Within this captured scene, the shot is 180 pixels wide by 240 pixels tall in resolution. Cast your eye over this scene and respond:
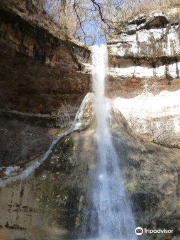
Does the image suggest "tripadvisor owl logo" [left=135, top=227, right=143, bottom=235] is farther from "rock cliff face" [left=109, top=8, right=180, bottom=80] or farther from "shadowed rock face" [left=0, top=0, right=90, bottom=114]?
"rock cliff face" [left=109, top=8, right=180, bottom=80]

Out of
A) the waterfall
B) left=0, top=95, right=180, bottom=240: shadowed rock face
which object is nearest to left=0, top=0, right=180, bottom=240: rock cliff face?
left=0, top=95, right=180, bottom=240: shadowed rock face

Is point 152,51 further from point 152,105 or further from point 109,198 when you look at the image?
point 109,198

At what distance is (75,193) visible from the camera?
137 inches

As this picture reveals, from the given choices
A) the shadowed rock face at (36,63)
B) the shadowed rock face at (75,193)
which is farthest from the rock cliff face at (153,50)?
the shadowed rock face at (75,193)

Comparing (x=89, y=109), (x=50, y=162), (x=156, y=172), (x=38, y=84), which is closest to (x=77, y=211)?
(x=50, y=162)

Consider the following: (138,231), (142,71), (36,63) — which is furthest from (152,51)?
(138,231)

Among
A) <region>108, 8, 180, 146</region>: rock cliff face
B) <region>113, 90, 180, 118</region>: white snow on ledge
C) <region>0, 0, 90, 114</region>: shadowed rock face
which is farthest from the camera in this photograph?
<region>108, 8, 180, 146</region>: rock cliff face

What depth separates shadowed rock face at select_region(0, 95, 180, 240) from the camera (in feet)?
10.9

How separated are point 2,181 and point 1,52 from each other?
4530mm

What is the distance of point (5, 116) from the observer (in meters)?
8.88

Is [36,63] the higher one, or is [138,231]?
[36,63]

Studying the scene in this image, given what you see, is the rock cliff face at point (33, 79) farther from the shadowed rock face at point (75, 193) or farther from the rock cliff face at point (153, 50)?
the shadowed rock face at point (75, 193)

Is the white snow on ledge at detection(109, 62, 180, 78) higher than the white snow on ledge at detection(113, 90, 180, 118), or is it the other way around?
the white snow on ledge at detection(109, 62, 180, 78)

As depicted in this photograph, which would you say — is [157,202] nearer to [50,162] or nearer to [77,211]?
[77,211]
